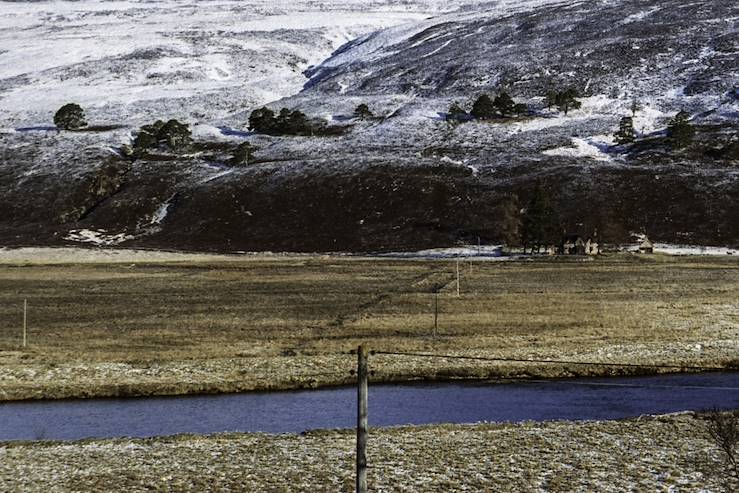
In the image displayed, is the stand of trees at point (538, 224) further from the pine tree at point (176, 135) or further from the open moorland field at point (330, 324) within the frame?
the pine tree at point (176, 135)

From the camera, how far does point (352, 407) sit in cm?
3039

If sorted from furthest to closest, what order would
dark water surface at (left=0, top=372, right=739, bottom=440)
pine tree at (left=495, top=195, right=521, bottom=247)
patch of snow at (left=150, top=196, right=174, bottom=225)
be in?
patch of snow at (left=150, top=196, right=174, bottom=225), pine tree at (left=495, top=195, right=521, bottom=247), dark water surface at (left=0, top=372, right=739, bottom=440)

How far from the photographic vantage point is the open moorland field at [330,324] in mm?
34688

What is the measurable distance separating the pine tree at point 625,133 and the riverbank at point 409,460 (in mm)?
125834

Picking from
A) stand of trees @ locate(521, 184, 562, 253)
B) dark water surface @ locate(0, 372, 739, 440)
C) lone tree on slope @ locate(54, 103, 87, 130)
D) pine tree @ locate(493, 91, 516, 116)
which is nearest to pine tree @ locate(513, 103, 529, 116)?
pine tree @ locate(493, 91, 516, 116)

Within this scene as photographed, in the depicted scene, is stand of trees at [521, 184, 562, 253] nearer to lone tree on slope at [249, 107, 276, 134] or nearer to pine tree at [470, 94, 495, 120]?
pine tree at [470, 94, 495, 120]

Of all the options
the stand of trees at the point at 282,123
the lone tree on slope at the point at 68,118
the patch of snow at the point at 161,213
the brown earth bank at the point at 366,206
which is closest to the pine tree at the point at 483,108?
the stand of trees at the point at 282,123

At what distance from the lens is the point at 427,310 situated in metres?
50.9

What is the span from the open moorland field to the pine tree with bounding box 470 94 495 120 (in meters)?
92.9

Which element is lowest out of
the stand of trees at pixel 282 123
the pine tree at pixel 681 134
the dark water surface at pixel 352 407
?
the dark water surface at pixel 352 407

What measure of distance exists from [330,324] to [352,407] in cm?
1595

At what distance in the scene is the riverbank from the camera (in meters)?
20.0

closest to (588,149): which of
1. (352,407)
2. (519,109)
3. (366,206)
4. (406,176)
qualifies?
(519,109)

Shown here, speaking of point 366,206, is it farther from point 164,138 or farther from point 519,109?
point 164,138
